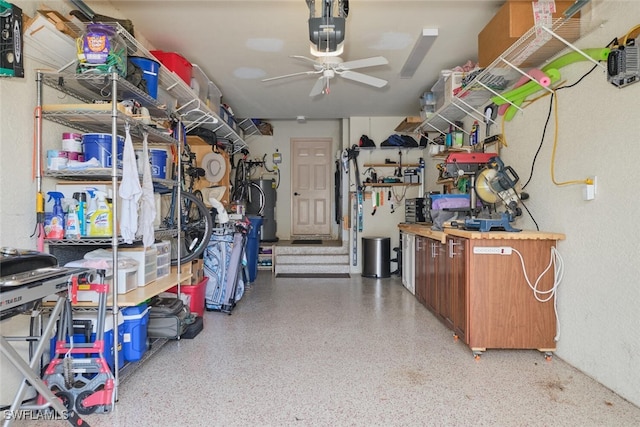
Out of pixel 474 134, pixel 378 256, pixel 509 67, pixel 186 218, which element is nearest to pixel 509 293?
pixel 509 67

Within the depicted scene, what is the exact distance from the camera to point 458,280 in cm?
295

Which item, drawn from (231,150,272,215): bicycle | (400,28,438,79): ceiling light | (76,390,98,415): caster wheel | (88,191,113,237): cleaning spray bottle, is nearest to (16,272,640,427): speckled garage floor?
(76,390,98,415): caster wheel

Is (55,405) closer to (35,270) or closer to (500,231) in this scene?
(35,270)

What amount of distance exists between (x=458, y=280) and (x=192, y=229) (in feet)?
8.36

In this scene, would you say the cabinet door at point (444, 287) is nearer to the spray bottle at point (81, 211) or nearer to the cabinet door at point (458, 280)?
the cabinet door at point (458, 280)

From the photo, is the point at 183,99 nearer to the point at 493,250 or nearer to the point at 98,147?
the point at 98,147

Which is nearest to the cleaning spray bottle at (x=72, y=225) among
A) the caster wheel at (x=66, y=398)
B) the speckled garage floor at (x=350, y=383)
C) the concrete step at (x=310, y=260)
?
the caster wheel at (x=66, y=398)

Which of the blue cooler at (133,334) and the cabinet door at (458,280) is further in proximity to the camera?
the cabinet door at (458,280)

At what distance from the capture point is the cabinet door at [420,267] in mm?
4117

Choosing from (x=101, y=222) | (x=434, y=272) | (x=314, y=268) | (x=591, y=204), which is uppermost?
(x=591, y=204)

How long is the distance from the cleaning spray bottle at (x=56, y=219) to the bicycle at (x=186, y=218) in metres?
0.76

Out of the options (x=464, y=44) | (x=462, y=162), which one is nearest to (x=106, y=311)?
(x=462, y=162)

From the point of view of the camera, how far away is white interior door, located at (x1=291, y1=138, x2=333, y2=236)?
773cm

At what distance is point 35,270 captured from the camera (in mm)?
1552
